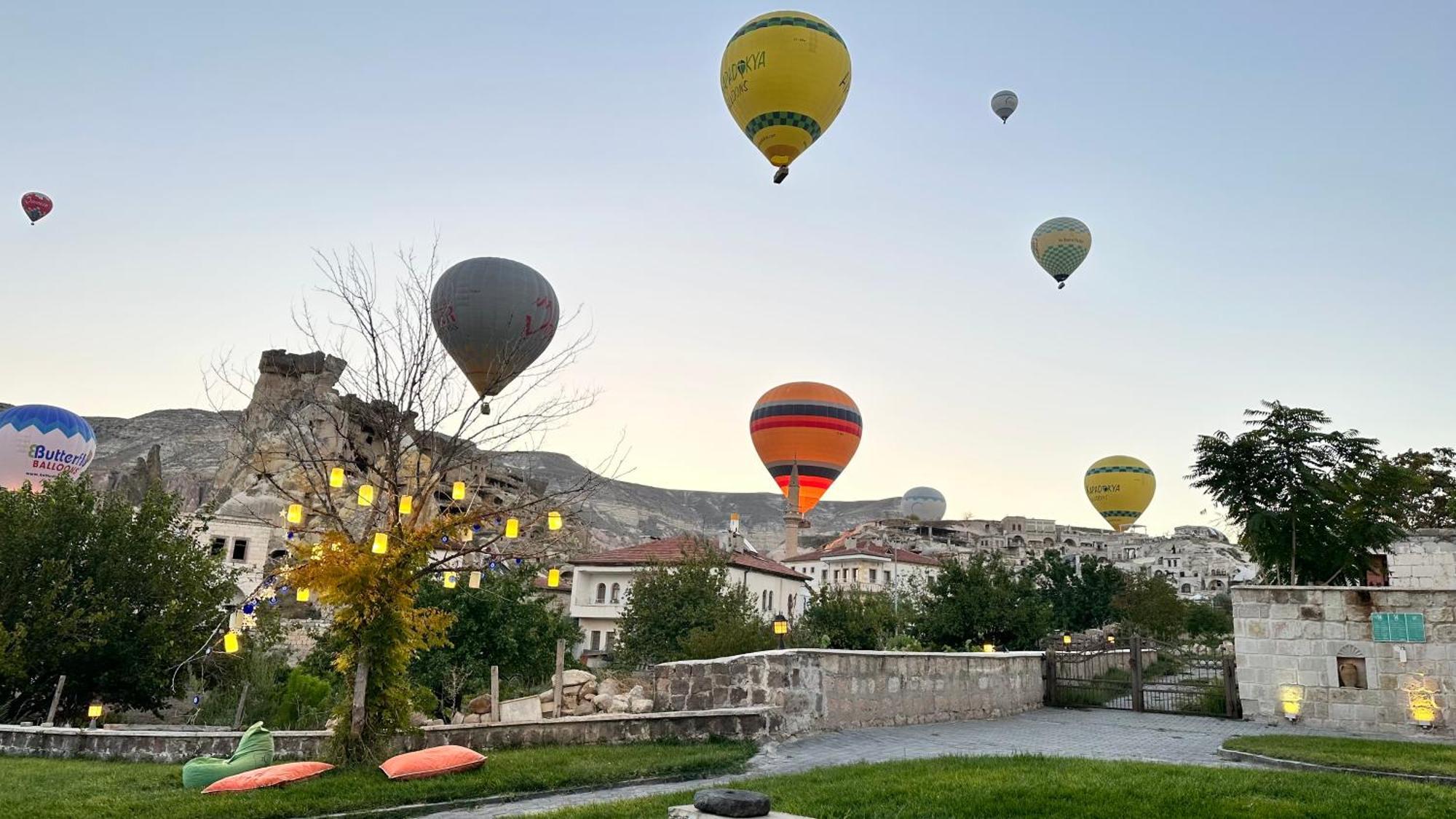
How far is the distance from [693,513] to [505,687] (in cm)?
16771

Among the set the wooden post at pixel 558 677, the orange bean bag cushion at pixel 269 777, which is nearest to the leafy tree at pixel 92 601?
the wooden post at pixel 558 677

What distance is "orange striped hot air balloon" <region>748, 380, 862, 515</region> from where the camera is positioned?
4978 cm

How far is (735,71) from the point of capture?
28.2 meters

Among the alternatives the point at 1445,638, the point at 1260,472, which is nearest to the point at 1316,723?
the point at 1445,638

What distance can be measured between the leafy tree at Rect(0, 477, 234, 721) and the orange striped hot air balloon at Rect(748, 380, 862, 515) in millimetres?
30842

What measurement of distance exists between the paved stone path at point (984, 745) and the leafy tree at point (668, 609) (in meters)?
15.3

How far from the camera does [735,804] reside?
19.2ft

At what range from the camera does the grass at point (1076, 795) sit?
8.12 metres

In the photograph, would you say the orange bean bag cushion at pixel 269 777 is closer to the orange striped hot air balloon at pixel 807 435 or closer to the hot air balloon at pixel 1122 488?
the orange striped hot air balloon at pixel 807 435

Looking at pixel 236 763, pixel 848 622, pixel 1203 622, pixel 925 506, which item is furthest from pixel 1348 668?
pixel 925 506

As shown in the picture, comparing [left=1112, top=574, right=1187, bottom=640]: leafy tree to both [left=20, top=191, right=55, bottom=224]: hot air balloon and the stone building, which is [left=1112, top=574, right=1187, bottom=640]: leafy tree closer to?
the stone building

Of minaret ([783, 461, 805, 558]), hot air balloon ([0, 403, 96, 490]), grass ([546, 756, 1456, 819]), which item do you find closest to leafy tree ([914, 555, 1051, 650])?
minaret ([783, 461, 805, 558])

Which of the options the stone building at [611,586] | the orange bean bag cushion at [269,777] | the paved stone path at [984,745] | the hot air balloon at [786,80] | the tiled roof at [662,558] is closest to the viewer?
the orange bean bag cushion at [269,777]

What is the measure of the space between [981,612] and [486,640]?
1786cm
